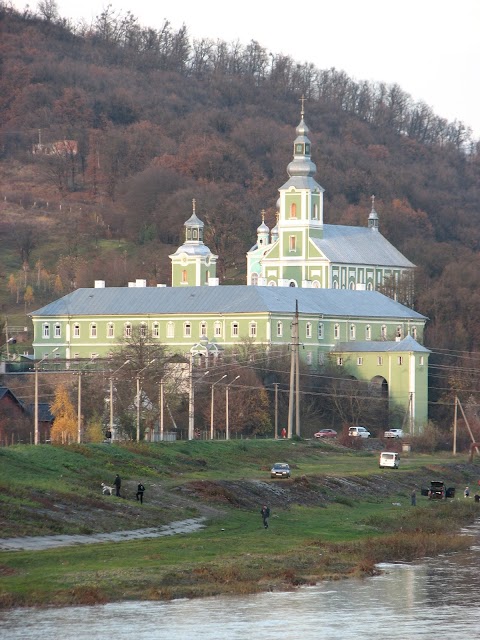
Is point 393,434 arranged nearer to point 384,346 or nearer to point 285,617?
point 384,346

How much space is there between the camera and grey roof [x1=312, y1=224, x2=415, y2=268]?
531ft

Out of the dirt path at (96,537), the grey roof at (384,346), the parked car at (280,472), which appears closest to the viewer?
the dirt path at (96,537)

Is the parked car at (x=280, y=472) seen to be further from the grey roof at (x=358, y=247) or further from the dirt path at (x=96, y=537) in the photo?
the grey roof at (x=358, y=247)

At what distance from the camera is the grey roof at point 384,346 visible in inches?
5172

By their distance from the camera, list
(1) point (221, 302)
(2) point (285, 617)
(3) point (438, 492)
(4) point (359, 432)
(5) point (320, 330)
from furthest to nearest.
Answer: (1) point (221, 302) < (5) point (320, 330) < (4) point (359, 432) < (3) point (438, 492) < (2) point (285, 617)

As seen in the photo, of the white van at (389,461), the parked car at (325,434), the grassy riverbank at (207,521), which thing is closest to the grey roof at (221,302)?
the parked car at (325,434)

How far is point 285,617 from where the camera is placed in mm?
46000

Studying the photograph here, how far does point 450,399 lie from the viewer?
5030 inches

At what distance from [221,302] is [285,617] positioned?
9386 centimetres

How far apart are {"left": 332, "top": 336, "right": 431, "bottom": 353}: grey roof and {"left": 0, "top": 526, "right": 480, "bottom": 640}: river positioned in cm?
8013

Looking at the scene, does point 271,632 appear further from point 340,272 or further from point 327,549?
point 340,272

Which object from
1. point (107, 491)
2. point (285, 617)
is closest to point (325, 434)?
point (107, 491)

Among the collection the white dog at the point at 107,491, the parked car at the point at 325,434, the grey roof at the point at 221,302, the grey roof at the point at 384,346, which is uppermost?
the grey roof at the point at 221,302

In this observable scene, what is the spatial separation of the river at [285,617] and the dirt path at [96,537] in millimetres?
5667
